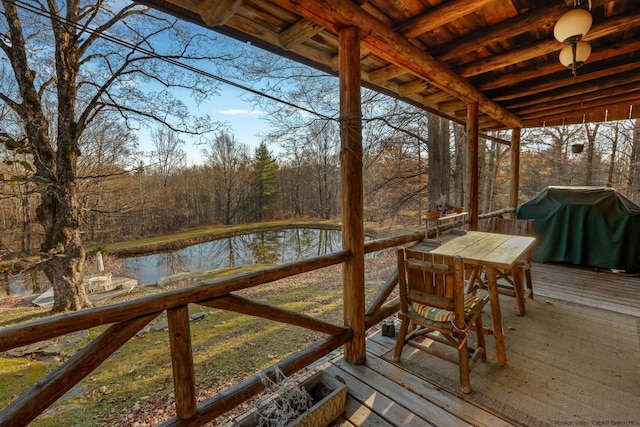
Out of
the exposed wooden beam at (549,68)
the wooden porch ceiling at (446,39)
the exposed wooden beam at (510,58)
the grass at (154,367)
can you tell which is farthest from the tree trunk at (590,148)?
the grass at (154,367)

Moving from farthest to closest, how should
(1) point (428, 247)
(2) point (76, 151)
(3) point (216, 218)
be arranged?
(3) point (216, 218) < (2) point (76, 151) < (1) point (428, 247)

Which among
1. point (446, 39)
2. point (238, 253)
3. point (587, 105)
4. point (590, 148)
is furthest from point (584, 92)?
point (238, 253)

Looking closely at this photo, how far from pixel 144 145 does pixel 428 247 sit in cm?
716

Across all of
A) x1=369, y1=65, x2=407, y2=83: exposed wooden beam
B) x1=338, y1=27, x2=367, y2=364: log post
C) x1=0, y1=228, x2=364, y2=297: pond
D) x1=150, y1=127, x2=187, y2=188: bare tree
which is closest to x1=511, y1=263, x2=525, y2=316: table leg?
x1=338, y1=27, x2=367, y2=364: log post

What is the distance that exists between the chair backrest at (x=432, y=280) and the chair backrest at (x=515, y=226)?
2292 millimetres

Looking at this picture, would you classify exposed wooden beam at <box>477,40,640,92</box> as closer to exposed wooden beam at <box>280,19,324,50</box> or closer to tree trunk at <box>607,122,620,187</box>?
exposed wooden beam at <box>280,19,324,50</box>

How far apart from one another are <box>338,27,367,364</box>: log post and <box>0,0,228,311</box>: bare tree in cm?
354

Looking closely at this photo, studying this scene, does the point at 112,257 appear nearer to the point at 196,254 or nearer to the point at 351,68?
the point at 196,254

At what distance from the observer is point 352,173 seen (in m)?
2.03

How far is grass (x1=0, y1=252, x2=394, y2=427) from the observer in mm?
3033

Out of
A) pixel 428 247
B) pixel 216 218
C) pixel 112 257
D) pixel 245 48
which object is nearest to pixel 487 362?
pixel 428 247

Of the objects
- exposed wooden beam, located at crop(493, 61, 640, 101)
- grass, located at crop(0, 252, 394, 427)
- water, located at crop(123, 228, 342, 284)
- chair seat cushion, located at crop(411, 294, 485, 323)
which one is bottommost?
water, located at crop(123, 228, 342, 284)

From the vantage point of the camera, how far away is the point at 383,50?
220cm

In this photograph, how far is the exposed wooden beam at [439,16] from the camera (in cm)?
187
